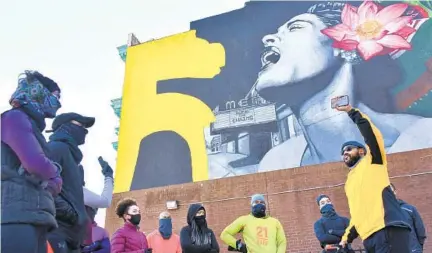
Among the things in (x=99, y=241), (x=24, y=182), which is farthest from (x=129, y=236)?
(x=24, y=182)

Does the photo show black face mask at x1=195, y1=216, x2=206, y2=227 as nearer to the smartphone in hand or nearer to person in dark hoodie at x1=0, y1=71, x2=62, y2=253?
the smartphone in hand

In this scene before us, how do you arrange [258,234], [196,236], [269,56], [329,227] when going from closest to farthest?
[258,234] < [196,236] < [329,227] < [269,56]

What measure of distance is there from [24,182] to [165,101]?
14.0 m

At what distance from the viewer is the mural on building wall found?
43.8 ft

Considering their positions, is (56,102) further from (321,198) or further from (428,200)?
(428,200)

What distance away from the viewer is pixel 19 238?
101 inches

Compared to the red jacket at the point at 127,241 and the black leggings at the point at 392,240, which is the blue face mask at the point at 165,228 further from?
the black leggings at the point at 392,240

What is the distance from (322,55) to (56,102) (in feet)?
40.9

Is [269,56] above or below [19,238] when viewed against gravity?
above

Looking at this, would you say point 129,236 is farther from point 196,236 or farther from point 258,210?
point 258,210

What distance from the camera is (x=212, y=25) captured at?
17.0m

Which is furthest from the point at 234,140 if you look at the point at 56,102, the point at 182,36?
the point at 56,102

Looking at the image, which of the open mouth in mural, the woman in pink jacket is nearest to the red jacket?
the woman in pink jacket

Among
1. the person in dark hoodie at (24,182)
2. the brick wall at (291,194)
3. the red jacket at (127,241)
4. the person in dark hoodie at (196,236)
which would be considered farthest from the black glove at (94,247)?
the brick wall at (291,194)
